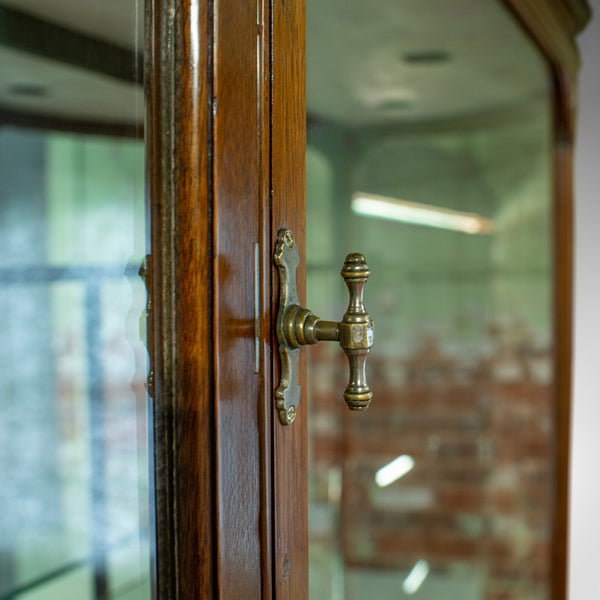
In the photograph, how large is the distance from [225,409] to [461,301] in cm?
59

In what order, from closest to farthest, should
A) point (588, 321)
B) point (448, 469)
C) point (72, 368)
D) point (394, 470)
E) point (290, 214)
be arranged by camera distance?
point (72, 368), point (290, 214), point (394, 470), point (448, 469), point (588, 321)

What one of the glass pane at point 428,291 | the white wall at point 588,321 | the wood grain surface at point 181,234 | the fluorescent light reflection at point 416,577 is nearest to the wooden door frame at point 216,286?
the wood grain surface at point 181,234

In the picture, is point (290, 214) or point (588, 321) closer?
point (290, 214)

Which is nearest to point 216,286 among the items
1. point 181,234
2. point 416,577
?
point 181,234

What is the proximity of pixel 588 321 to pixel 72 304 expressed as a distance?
4.35ft

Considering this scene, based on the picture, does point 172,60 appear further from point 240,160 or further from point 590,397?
point 590,397

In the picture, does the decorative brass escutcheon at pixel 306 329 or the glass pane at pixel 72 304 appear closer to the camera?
the glass pane at pixel 72 304

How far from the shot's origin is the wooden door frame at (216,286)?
33 centimetres

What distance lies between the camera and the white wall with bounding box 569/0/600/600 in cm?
142

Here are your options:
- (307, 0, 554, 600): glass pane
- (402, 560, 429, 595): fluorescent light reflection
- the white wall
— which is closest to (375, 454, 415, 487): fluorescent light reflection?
(307, 0, 554, 600): glass pane

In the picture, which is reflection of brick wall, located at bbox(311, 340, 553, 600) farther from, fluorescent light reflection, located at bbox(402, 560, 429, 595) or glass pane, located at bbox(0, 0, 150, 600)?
glass pane, located at bbox(0, 0, 150, 600)

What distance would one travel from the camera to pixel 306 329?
38 cm

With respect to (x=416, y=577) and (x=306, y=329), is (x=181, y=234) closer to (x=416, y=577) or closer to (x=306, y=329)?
(x=306, y=329)

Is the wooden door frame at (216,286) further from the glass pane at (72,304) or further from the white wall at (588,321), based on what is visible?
the white wall at (588,321)
